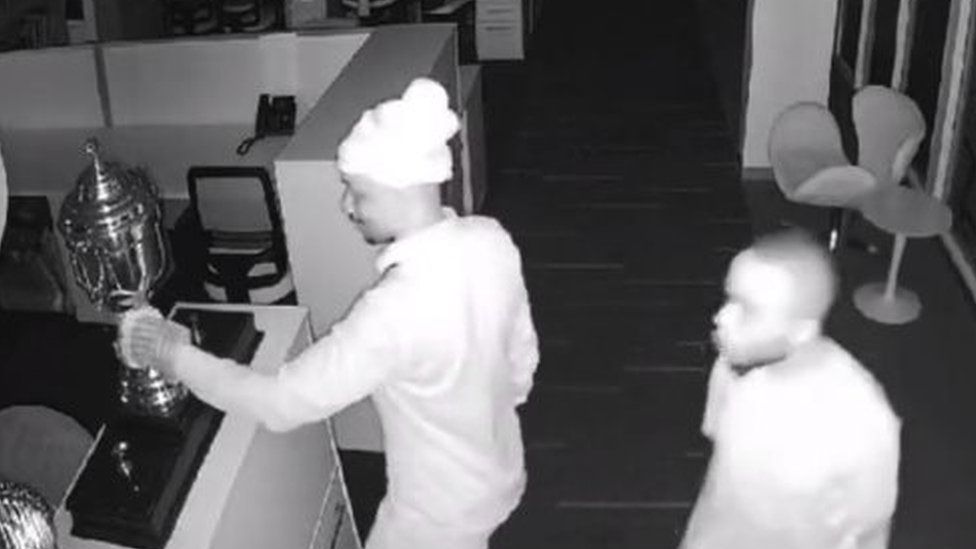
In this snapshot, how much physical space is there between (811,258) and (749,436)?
38cm

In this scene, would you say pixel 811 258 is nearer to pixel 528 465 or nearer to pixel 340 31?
pixel 528 465

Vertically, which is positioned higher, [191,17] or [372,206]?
[372,206]

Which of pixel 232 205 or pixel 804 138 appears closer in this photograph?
pixel 232 205

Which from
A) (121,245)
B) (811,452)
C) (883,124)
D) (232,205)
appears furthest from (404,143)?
A: (883,124)

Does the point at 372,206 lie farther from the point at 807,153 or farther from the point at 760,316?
the point at 807,153

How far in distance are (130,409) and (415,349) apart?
56cm

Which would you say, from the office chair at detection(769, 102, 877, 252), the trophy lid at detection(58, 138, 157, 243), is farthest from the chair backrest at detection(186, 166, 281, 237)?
the trophy lid at detection(58, 138, 157, 243)

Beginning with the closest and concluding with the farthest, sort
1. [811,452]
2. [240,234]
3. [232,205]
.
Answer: [811,452] < [240,234] < [232,205]

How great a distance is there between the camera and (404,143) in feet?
6.86

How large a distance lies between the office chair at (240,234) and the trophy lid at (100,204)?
2128mm

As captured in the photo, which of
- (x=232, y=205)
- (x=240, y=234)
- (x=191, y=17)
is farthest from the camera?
(x=191, y=17)

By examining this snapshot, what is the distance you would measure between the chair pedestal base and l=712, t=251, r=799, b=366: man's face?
285cm

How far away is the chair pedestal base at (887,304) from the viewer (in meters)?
4.75

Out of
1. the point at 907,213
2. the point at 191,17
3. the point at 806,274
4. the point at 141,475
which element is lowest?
the point at 907,213
